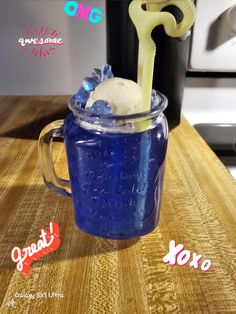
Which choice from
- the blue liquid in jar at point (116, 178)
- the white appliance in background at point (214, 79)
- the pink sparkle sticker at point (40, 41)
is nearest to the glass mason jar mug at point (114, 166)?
the blue liquid in jar at point (116, 178)

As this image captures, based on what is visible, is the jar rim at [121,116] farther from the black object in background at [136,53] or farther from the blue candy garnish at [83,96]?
the black object in background at [136,53]

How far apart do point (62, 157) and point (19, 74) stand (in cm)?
43

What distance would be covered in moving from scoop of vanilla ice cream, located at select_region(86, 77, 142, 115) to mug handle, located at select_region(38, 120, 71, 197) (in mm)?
79

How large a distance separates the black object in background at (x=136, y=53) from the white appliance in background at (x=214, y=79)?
0.06 meters

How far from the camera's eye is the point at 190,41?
0.69 meters

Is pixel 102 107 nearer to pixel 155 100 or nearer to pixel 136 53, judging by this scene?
pixel 155 100

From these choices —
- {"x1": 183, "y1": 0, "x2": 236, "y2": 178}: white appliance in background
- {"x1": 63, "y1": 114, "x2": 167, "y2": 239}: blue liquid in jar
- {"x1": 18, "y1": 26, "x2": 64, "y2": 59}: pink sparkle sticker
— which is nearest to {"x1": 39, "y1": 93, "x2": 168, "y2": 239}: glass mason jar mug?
{"x1": 63, "y1": 114, "x2": 167, "y2": 239}: blue liquid in jar

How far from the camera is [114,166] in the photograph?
352 mm

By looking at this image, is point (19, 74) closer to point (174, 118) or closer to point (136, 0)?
point (174, 118)

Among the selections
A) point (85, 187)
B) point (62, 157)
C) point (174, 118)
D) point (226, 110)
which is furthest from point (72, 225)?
point (226, 110)

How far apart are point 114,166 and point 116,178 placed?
2 centimetres

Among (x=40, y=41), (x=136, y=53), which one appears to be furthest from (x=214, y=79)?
(x=40, y=41)

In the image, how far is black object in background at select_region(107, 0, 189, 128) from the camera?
0.63 m

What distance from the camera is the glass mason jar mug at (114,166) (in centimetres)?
34
